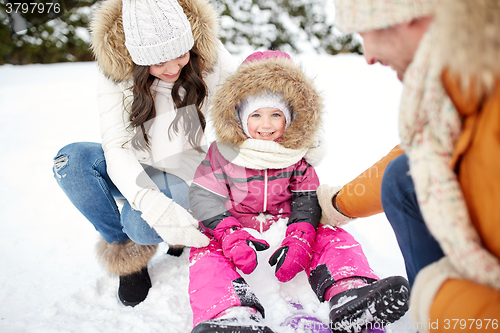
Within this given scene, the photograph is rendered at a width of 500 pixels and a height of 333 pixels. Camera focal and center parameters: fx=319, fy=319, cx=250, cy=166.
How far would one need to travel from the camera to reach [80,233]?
1828mm

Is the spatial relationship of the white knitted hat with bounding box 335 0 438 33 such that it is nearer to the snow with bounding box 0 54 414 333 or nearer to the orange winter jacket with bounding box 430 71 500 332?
the orange winter jacket with bounding box 430 71 500 332

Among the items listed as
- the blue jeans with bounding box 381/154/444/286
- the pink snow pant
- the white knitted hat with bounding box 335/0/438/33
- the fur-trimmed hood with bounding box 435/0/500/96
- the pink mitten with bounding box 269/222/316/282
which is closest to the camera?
the fur-trimmed hood with bounding box 435/0/500/96

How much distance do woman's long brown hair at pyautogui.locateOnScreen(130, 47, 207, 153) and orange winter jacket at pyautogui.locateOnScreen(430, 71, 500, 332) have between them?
116 centimetres

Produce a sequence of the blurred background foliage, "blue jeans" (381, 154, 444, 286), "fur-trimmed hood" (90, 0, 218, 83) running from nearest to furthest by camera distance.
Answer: "blue jeans" (381, 154, 444, 286) < "fur-trimmed hood" (90, 0, 218, 83) < the blurred background foliage

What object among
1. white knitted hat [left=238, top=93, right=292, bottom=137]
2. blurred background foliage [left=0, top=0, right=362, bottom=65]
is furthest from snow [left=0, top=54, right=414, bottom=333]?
blurred background foliage [left=0, top=0, right=362, bottom=65]

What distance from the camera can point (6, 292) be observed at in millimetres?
1423

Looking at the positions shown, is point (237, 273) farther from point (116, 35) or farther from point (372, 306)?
point (116, 35)

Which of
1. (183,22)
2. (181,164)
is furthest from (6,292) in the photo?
(183,22)

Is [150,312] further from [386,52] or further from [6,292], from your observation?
[386,52]

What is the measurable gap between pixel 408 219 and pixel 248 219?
0.84 meters

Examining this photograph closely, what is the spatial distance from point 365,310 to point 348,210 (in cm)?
44

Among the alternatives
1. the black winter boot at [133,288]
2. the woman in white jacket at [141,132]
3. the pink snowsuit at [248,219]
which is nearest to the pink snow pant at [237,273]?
the pink snowsuit at [248,219]

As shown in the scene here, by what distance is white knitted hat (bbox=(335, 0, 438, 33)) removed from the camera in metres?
0.70

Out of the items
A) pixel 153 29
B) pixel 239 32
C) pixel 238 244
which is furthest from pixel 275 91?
pixel 239 32
